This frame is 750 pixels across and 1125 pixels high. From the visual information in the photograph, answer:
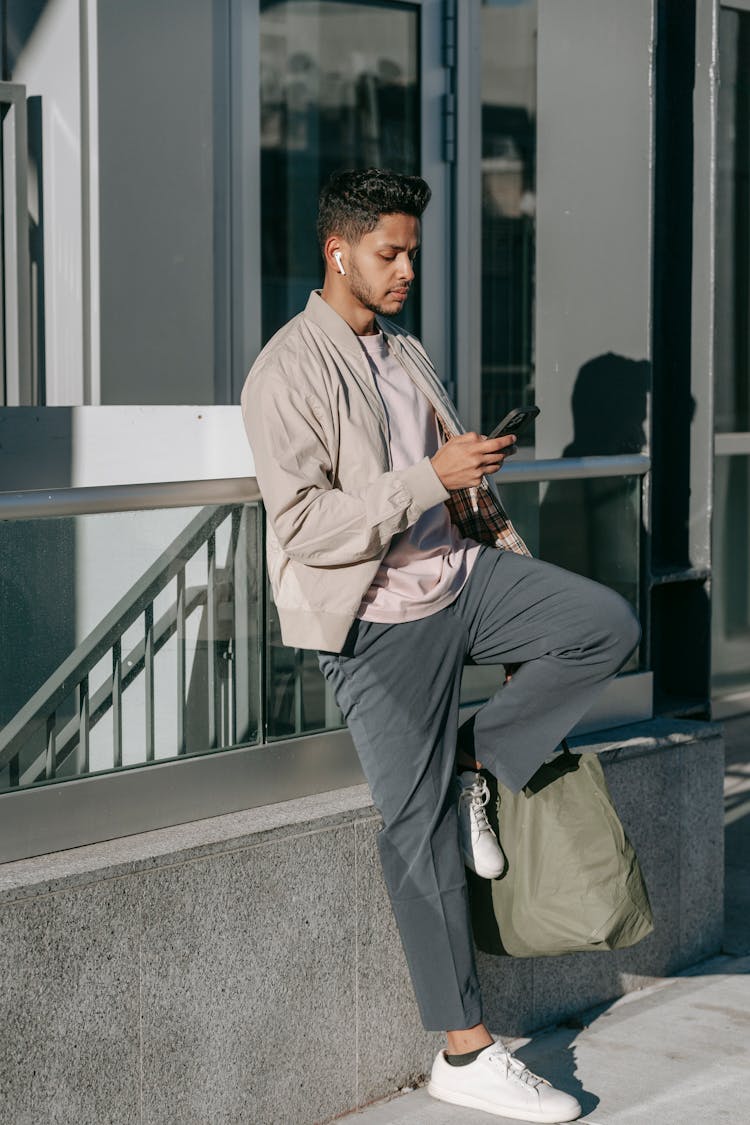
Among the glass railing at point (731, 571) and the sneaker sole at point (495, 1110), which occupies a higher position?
the glass railing at point (731, 571)

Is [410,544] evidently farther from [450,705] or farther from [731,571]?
[731,571]

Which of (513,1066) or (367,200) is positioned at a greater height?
(367,200)

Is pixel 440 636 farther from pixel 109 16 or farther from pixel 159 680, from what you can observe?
pixel 109 16

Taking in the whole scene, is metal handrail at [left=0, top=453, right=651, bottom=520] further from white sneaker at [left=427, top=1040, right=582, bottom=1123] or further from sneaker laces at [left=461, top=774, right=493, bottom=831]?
white sneaker at [left=427, top=1040, right=582, bottom=1123]

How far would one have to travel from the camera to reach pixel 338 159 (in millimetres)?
7066

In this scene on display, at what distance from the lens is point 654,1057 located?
4.25 m

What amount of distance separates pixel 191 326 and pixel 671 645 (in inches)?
83.6

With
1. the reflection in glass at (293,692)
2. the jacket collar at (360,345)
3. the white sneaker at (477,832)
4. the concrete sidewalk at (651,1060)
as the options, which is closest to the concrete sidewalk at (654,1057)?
the concrete sidewalk at (651,1060)

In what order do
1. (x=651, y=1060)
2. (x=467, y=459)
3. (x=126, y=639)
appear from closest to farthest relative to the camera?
(x=467, y=459)
(x=126, y=639)
(x=651, y=1060)

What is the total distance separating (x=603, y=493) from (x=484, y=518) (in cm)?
111

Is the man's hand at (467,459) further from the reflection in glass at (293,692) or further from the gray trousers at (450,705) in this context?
the reflection in glass at (293,692)

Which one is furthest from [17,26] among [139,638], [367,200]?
[139,638]

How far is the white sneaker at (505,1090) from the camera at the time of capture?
369 cm

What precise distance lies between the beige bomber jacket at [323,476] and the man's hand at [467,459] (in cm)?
3
